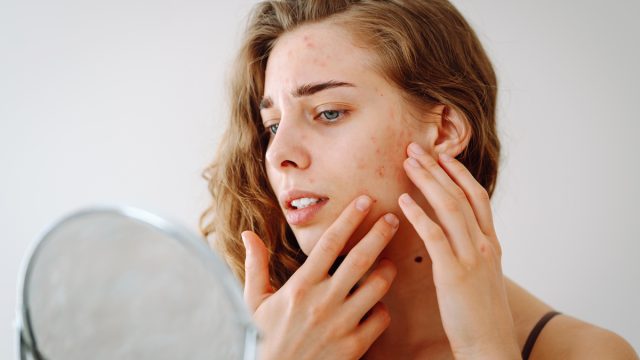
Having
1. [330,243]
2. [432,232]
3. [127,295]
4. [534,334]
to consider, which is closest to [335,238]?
[330,243]

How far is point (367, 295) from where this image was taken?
150 centimetres

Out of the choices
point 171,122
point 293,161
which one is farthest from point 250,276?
point 171,122

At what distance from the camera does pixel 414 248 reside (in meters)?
1.72

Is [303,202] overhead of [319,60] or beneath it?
beneath

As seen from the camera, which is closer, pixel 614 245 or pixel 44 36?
pixel 614 245

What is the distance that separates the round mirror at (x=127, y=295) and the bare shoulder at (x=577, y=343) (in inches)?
49.6

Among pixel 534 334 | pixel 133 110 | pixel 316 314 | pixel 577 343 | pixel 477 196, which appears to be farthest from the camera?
pixel 133 110

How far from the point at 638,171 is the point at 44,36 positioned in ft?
8.80

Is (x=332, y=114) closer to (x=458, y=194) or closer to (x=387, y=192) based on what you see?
(x=387, y=192)

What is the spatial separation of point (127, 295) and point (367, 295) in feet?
2.85

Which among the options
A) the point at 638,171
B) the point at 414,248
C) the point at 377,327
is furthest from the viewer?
the point at 638,171

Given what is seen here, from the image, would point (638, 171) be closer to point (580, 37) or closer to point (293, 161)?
point (580, 37)

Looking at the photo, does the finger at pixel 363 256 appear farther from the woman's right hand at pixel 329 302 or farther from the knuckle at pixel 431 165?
the knuckle at pixel 431 165

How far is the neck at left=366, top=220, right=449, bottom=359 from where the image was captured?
1.73 m
